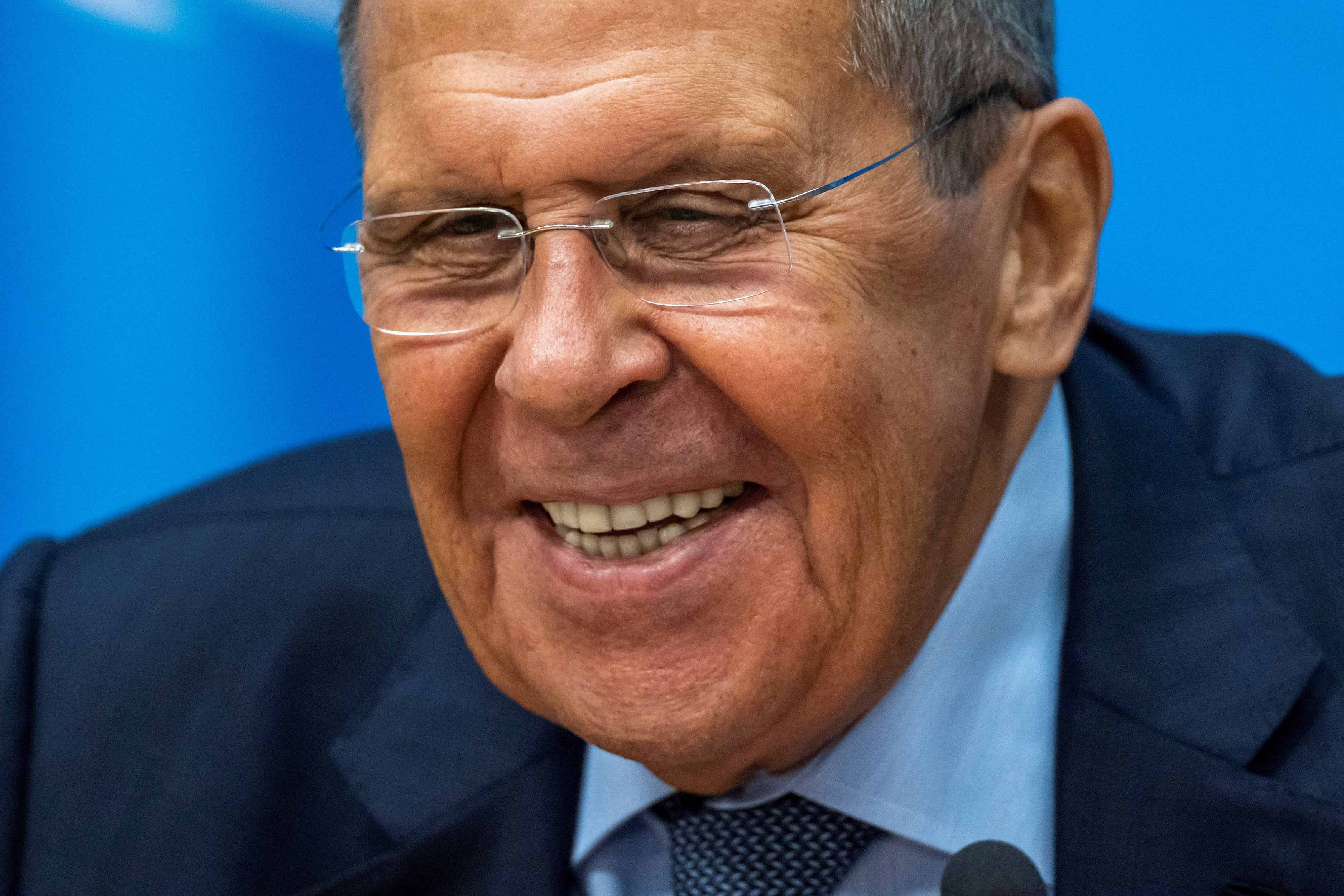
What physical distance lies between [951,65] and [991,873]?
0.89 meters

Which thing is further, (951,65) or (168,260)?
(168,260)

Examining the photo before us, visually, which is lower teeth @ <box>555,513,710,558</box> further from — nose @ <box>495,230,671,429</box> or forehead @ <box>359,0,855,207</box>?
forehead @ <box>359,0,855,207</box>

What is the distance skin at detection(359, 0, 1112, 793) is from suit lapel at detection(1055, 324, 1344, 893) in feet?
0.79

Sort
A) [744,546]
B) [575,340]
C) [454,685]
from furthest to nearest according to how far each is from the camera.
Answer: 1. [454,685]
2. [744,546]
3. [575,340]

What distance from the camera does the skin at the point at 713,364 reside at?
1349 mm

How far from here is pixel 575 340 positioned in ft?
4.46

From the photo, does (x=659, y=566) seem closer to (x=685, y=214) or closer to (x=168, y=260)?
(x=685, y=214)

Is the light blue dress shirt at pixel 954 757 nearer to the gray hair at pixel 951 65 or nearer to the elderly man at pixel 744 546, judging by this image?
the elderly man at pixel 744 546

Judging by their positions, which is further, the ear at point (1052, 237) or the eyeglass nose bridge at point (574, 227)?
the ear at point (1052, 237)

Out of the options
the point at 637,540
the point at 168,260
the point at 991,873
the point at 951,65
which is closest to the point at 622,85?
the point at 951,65

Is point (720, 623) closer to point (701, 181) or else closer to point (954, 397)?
point (954, 397)

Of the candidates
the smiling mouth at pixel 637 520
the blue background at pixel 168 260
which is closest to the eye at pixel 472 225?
the smiling mouth at pixel 637 520

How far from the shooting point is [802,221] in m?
1.42

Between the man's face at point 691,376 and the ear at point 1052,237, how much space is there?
0.05 meters
